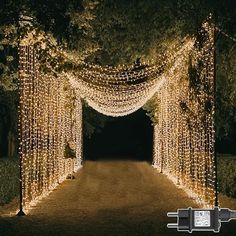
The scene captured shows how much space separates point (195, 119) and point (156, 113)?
1486 cm

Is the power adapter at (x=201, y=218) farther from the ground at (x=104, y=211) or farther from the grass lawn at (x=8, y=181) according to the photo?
the grass lawn at (x=8, y=181)

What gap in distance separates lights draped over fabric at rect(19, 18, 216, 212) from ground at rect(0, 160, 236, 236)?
56 cm

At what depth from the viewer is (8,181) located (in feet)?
50.9

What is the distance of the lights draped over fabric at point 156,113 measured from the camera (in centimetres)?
1456

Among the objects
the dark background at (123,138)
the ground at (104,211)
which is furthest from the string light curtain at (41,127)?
the dark background at (123,138)

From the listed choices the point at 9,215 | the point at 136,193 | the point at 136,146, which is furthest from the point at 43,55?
the point at 136,146

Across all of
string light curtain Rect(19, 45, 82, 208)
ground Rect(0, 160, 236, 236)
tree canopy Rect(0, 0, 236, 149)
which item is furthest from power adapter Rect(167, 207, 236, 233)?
string light curtain Rect(19, 45, 82, 208)

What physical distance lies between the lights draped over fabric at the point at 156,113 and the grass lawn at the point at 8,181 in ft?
1.19

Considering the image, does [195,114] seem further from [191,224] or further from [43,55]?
[191,224]

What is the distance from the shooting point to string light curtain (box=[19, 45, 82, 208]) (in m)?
14.4

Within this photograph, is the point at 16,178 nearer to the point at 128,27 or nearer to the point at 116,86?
the point at 128,27

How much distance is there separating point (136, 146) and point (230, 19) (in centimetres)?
4035

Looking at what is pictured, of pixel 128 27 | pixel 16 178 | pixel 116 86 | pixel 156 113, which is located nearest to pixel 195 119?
pixel 128 27

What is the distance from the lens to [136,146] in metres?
52.8
